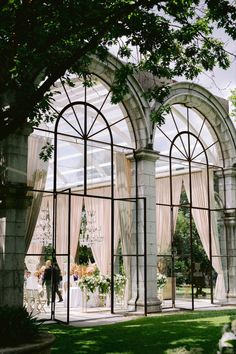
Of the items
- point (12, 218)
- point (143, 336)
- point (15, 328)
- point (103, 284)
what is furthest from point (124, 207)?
point (15, 328)

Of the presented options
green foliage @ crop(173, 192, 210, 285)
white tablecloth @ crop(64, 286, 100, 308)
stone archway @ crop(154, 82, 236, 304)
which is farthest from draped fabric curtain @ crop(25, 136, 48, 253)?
green foliage @ crop(173, 192, 210, 285)

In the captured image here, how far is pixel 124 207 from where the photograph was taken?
42.2 ft

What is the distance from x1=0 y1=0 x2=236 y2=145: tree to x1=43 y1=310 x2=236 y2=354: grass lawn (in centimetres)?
383

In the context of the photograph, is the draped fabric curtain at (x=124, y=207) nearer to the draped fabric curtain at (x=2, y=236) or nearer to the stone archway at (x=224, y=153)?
the stone archway at (x=224, y=153)

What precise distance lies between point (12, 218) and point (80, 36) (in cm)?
398

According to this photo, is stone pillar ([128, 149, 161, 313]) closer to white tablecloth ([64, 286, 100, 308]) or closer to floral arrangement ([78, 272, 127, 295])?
floral arrangement ([78, 272, 127, 295])

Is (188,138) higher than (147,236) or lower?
higher

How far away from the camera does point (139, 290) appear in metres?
12.6

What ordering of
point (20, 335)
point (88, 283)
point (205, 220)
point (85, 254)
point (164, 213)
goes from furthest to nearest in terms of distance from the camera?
1. point (85, 254)
2. point (164, 213)
3. point (205, 220)
4. point (88, 283)
5. point (20, 335)

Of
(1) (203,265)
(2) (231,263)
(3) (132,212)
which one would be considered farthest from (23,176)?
(1) (203,265)

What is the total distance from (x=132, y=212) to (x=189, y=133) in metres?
3.94

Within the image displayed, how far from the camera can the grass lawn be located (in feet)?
24.6

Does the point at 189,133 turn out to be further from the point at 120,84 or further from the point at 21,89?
the point at 21,89

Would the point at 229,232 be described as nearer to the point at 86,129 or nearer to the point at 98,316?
the point at 98,316
